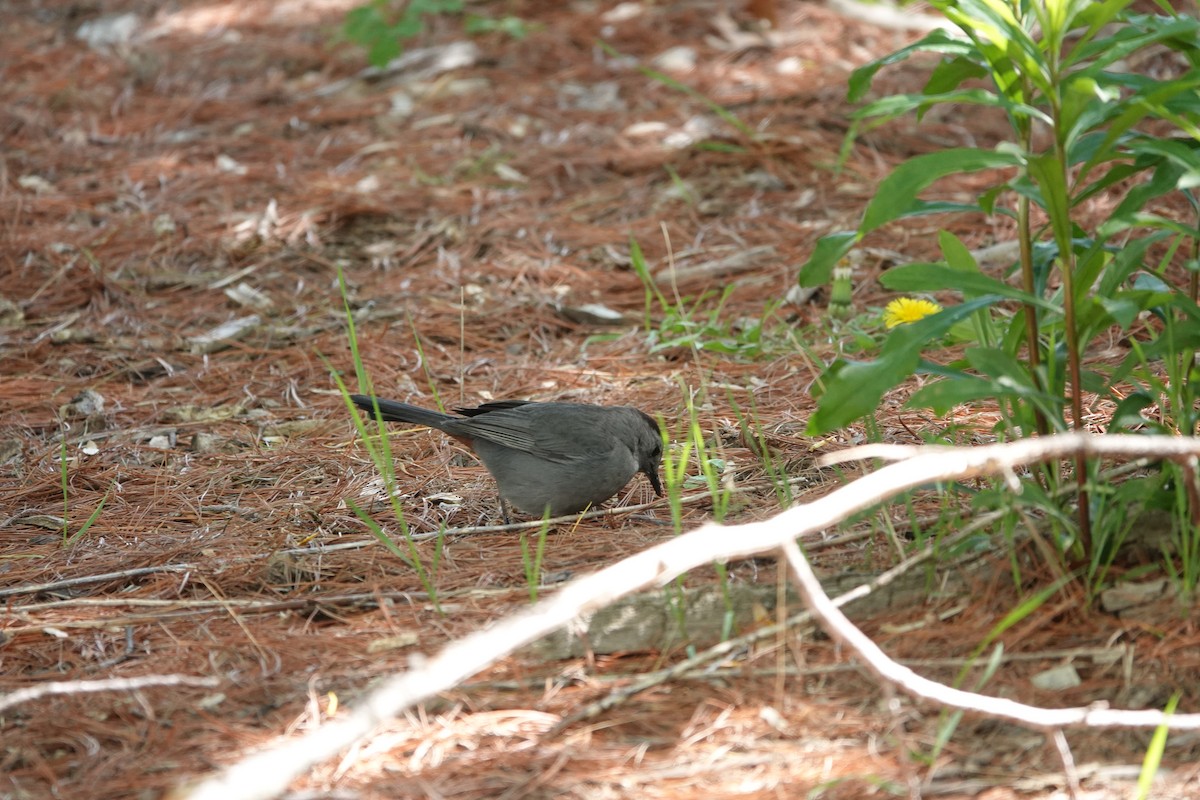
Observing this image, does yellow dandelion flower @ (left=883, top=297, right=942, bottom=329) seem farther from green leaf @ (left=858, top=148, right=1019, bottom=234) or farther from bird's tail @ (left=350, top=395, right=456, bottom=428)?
bird's tail @ (left=350, top=395, right=456, bottom=428)

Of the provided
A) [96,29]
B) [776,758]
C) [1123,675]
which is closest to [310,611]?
[776,758]

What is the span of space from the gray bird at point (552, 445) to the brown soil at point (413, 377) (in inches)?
6.1

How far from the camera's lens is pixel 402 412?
150 inches

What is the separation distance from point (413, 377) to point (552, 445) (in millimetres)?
1363

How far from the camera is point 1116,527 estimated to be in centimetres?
267

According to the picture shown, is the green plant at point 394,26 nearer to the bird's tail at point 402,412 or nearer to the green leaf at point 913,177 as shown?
the bird's tail at point 402,412

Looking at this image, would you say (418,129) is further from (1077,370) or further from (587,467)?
(1077,370)

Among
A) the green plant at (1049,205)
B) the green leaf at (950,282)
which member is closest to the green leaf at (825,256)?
the green plant at (1049,205)

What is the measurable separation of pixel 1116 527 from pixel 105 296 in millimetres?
4858

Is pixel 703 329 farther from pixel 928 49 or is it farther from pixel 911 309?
pixel 928 49

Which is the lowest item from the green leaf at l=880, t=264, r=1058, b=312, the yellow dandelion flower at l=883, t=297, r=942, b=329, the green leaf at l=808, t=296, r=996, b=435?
the yellow dandelion flower at l=883, t=297, r=942, b=329

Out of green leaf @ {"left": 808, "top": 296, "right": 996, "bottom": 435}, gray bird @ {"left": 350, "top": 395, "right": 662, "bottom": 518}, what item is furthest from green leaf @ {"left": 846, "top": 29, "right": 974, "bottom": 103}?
gray bird @ {"left": 350, "top": 395, "right": 662, "bottom": 518}

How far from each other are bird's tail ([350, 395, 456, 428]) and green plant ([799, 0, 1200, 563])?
4.97 ft

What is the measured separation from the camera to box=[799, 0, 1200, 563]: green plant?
2529 millimetres
